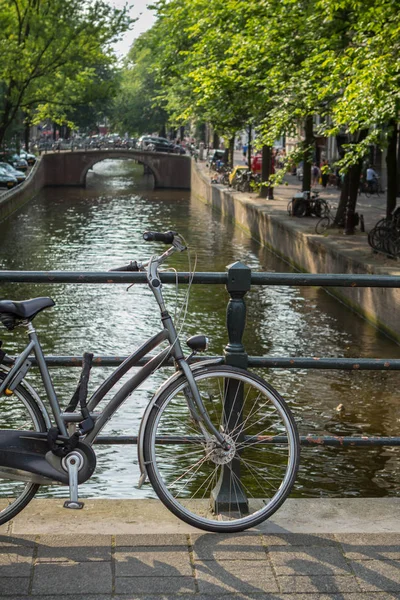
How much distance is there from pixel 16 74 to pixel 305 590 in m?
39.2

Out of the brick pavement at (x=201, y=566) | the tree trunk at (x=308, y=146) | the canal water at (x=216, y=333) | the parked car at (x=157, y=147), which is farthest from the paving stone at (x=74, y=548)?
the parked car at (x=157, y=147)

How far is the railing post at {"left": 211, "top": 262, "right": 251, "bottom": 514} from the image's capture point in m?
4.48

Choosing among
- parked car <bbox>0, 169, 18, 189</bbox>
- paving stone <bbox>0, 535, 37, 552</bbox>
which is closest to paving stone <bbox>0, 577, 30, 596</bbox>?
paving stone <bbox>0, 535, 37, 552</bbox>

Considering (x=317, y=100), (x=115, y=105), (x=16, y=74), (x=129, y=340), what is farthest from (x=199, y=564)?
(x=115, y=105)

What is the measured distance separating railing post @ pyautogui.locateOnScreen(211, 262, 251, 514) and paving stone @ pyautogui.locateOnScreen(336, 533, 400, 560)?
506 millimetres

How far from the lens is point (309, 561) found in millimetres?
3998

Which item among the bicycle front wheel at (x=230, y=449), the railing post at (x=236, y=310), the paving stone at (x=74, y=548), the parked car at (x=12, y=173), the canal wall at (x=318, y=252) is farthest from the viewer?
the parked car at (x=12, y=173)

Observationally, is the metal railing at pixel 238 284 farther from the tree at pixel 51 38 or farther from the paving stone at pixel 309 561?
the tree at pixel 51 38

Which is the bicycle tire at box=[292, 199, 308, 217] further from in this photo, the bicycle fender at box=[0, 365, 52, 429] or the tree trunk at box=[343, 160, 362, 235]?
the bicycle fender at box=[0, 365, 52, 429]

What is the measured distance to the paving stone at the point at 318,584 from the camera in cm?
376

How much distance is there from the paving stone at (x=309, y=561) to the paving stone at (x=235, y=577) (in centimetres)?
6

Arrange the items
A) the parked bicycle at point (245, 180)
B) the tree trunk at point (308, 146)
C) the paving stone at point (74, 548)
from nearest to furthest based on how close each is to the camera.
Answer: the paving stone at point (74, 548) < the tree trunk at point (308, 146) < the parked bicycle at point (245, 180)

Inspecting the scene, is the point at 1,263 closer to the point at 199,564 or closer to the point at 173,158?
the point at 199,564

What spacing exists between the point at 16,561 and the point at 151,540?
53 cm
